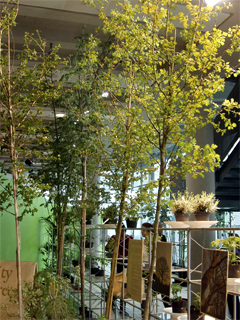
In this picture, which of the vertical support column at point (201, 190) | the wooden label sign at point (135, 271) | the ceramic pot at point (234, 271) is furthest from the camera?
the vertical support column at point (201, 190)

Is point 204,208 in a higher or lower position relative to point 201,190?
lower

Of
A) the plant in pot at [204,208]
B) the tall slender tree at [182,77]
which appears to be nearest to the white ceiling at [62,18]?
the tall slender tree at [182,77]

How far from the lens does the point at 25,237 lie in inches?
349

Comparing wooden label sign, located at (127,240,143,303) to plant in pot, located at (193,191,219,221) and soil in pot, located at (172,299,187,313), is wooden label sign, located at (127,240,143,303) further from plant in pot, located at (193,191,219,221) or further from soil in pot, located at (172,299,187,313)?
plant in pot, located at (193,191,219,221)

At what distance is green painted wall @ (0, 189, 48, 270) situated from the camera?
26.0ft

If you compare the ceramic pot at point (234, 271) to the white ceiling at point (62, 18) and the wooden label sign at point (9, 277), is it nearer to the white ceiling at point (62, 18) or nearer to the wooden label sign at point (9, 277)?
the wooden label sign at point (9, 277)

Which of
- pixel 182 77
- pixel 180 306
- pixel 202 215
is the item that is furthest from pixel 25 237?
pixel 182 77

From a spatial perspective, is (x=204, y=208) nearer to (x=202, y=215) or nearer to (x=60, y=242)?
(x=202, y=215)

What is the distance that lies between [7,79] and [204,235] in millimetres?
3936

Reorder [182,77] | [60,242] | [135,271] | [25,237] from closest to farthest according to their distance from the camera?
[182,77]
[135,271]
[60,242]
[25,237]

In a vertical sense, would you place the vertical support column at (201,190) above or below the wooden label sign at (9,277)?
above

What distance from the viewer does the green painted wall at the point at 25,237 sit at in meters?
7.91

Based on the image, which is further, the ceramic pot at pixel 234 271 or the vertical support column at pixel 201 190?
the vertical support column at pixel 201 190

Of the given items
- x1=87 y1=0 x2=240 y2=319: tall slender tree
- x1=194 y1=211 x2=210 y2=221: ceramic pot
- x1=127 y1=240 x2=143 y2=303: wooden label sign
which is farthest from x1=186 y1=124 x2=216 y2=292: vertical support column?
x1=87 y1=0 x2=240 y2=319: tall slender tree
